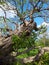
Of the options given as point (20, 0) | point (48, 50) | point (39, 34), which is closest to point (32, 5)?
point (20, 0)

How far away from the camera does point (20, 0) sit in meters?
11.4

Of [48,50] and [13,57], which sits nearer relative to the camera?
[48,50]

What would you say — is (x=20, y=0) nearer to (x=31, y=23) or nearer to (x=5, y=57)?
(x=31, y=23)

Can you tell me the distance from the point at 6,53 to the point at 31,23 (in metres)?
1.93

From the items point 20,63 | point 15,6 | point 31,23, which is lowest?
point 20,63

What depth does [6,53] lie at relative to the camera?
11805 mm

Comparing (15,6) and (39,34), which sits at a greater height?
(15,6)

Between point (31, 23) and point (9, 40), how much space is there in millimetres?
1356

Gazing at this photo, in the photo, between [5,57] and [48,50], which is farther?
[5,57]

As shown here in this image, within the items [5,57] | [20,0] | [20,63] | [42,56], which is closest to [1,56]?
[5,57]

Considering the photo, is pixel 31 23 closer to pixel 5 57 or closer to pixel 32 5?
pixel 32 5

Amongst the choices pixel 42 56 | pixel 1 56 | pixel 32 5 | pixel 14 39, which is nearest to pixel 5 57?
pixel 1 56

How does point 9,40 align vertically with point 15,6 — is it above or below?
below

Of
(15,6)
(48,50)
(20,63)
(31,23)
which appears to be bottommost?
(20,63)
